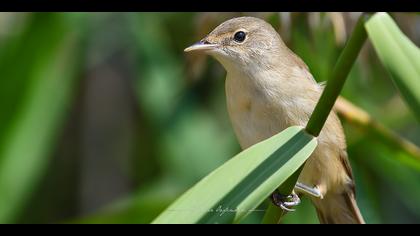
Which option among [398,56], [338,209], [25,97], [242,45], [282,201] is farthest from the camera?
[25,97]

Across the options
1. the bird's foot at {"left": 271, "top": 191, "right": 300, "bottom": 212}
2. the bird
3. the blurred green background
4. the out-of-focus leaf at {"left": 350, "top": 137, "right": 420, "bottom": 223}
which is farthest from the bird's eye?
the out-of-focus leaf at {"left": 350, "top": 137, "right": 420, "bottom": 223}

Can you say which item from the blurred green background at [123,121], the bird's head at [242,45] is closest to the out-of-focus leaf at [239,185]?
the bird's head at [242,45]

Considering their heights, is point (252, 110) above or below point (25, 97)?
above

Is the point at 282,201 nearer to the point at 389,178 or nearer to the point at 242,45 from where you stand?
the point at 242,45

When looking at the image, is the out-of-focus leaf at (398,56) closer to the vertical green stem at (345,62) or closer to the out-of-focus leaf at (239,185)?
the vertical green stem at (345,62)

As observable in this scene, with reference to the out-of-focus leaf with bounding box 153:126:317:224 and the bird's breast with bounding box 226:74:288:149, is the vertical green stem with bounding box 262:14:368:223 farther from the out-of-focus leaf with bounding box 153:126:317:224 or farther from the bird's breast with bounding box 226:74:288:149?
the bird's breast with bounding box 226:74:288:149

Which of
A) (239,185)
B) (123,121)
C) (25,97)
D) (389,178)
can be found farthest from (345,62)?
(123,121)

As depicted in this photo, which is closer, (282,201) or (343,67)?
(343,67)
